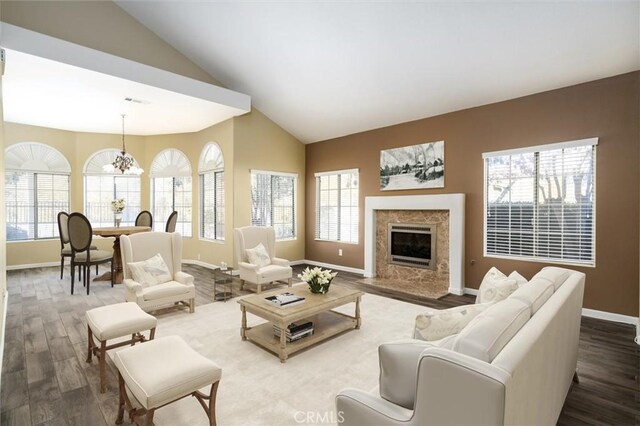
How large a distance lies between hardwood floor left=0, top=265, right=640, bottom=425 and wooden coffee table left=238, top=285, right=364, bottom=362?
123 cm

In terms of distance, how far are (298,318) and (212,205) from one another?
4933 mm

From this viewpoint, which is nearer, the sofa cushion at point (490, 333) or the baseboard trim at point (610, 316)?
the sofa cushion at point (490, 333)

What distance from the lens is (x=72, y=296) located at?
16.1 ft

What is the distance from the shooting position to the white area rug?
219 centimetres

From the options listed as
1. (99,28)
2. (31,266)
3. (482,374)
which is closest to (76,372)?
(482,374)

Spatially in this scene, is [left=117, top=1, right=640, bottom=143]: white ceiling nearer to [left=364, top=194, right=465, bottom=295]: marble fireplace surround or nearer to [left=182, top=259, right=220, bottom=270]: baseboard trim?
[left=364, top=194, right=465, bottom=295]: marble fireplace surround

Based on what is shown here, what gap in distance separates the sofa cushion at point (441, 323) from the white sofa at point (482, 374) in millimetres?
180

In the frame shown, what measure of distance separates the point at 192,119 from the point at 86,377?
202 inches

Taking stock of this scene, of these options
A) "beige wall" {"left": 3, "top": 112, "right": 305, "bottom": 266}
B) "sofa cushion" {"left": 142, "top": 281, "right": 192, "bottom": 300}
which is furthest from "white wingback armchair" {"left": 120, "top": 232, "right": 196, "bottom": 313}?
"beige wall" {"left": 3, "top": 112, "right": 305, "bottom": 266}

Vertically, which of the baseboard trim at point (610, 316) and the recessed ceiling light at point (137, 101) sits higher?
the recessed ceiling light at point (137, 101)

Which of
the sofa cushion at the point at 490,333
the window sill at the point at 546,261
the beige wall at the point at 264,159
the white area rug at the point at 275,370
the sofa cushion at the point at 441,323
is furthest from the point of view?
the beige wall at the point at 264,159

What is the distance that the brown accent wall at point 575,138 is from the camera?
3.84 meters

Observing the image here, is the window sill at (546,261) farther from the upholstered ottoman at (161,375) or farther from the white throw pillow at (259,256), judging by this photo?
the upholstered ottoman at (161,375)

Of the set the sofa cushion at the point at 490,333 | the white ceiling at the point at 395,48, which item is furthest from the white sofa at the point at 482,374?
the white ceiling at the point at 395,48
